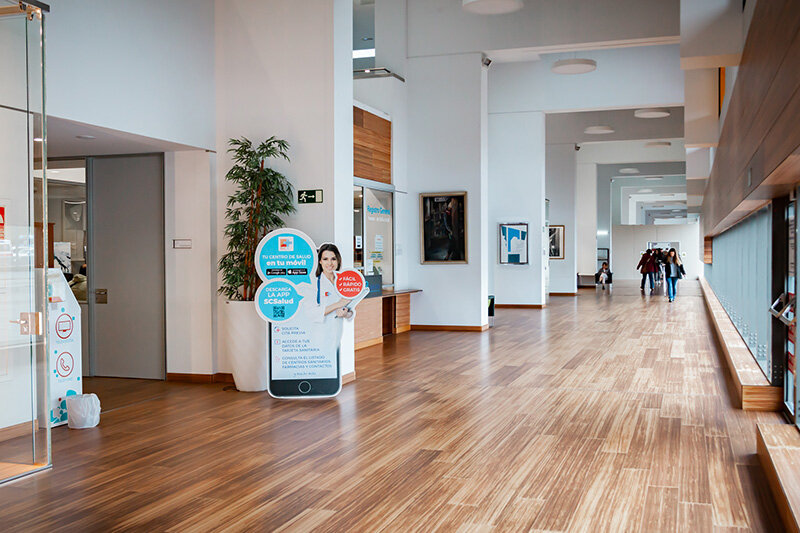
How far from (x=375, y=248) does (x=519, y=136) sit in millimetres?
5943

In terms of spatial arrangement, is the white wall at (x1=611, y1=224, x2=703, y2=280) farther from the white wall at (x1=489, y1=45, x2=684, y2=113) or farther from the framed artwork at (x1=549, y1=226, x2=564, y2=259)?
the white wall at (x1=489, y1=45, x2=684, y2=113)

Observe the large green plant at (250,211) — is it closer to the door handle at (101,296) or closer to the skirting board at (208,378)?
the skirting board at (208,378)

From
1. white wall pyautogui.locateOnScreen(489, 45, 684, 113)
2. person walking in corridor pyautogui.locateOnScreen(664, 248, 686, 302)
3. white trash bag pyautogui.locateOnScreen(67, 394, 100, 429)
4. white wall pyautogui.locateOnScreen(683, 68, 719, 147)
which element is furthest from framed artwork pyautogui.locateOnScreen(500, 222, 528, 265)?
white trash bag pyautogui.locateOnScreen(67, 394, 100, 429)

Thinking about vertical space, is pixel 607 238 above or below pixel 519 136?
below

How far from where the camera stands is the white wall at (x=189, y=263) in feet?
26.4

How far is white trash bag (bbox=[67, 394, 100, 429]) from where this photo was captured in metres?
6.09

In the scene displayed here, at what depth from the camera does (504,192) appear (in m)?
16.8

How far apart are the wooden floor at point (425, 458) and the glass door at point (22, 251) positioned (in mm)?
312

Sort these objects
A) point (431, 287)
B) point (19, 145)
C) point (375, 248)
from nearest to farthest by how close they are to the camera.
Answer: point (19, 145), point (375, 248), point (431, 287)

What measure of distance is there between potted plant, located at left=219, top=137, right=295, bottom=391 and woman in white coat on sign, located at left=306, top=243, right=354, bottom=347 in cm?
62

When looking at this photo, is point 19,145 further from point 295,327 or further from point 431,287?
point 431,287

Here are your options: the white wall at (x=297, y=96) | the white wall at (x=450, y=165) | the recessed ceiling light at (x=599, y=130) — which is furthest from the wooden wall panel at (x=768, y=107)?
the recessed ceiling light at (x=599, y=130)

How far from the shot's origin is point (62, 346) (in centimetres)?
639

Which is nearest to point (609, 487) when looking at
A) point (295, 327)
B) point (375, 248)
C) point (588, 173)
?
point (295, 327)
